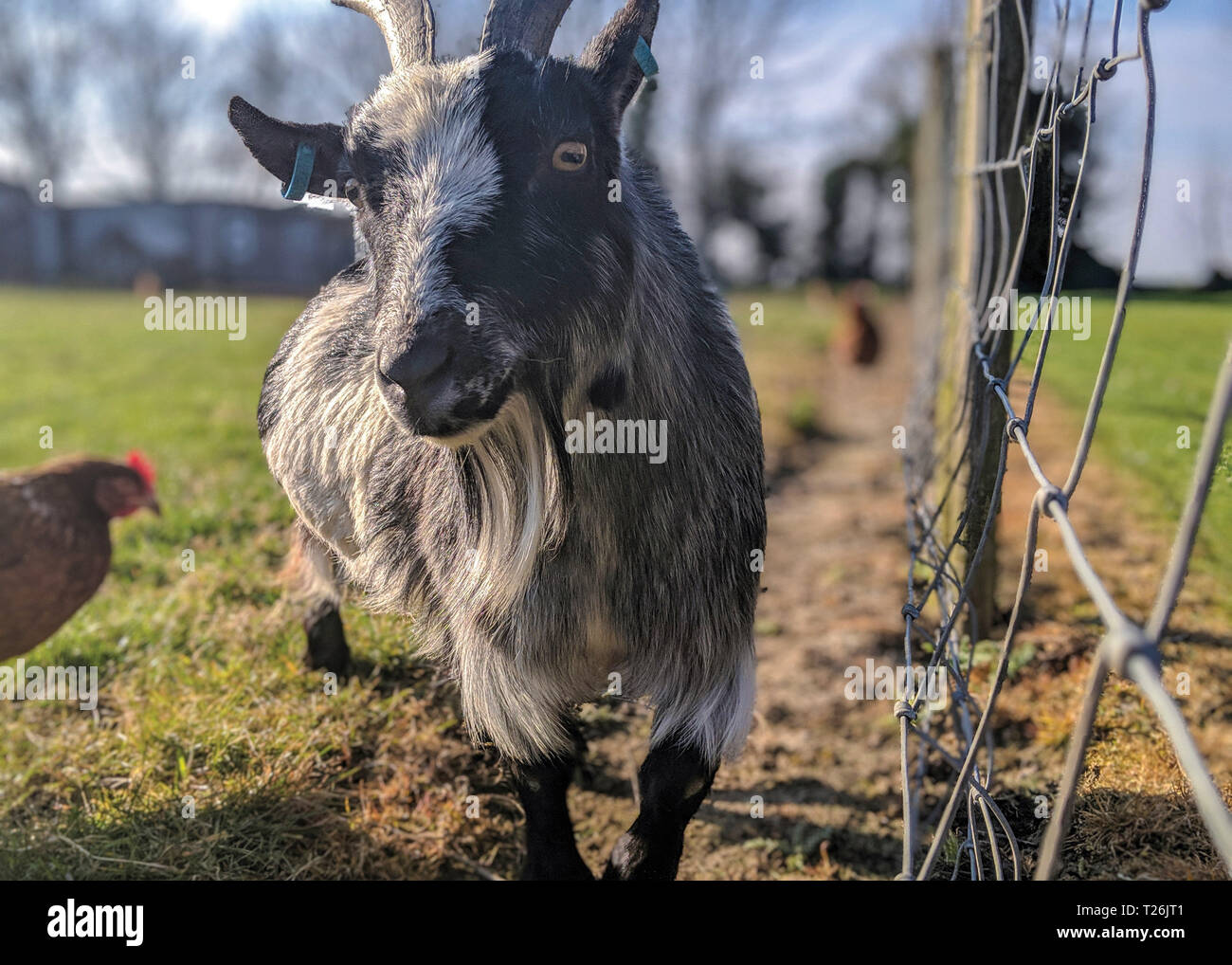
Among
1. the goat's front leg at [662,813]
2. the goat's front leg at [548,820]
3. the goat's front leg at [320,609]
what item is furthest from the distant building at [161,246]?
the goat's front leg at [662,813]

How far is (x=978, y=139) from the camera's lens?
4.31m

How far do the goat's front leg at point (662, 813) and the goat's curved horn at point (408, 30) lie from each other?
1.90 m

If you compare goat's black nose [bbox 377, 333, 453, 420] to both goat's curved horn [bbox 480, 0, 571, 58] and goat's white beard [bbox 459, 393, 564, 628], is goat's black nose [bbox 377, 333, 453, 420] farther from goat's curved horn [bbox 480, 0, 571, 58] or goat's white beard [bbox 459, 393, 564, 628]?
goat's curved horn [bbox 480, 0, 571, 58]

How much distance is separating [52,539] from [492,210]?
8.12 feet

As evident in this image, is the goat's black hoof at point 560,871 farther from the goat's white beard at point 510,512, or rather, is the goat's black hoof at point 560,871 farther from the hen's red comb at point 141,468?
the hen's red comb at point 141,468

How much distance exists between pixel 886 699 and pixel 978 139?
98.3 inches

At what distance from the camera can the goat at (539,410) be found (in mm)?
2078

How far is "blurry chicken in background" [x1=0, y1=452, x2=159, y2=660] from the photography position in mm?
3432

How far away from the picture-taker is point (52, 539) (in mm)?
3582
